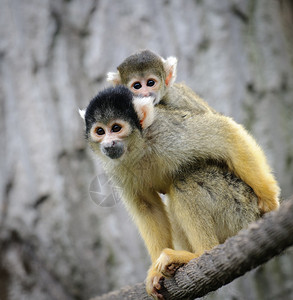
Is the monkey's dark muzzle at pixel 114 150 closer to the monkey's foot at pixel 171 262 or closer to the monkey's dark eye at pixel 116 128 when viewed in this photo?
the monkey's dark eye at pixel 116 128

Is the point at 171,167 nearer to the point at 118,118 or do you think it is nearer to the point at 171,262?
the point at 118,118

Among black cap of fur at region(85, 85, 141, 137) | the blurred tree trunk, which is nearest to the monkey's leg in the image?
black cap of fur at region(85, 85, 141, 137)

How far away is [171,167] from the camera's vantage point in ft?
10.7

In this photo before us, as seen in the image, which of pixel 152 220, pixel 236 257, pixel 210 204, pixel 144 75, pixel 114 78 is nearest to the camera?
pixel 236 257

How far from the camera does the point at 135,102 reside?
3281 millimetres

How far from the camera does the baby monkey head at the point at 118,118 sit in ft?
10.6

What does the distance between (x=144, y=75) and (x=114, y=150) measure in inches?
45.4

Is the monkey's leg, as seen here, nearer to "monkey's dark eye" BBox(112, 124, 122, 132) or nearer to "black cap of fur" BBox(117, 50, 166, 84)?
Answer: "monkey's dark eye" BBox(112, 124, 122, 132)

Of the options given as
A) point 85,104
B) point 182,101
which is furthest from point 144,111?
point 85,104

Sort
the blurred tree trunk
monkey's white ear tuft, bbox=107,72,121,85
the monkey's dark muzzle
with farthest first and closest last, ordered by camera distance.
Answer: the blurred tree trunk → monkey's white ear tuft, bbox=107,72,121,85 → the monkey's dark muzzle

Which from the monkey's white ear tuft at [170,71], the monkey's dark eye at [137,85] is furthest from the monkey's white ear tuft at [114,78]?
the monkey's white ear tuft at [170,71]

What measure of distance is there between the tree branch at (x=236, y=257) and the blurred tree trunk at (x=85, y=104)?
9.39ft

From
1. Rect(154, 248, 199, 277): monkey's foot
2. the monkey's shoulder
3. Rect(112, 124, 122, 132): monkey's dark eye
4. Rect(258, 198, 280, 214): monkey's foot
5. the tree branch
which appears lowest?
the tree branch

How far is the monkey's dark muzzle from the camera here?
3225 mm
